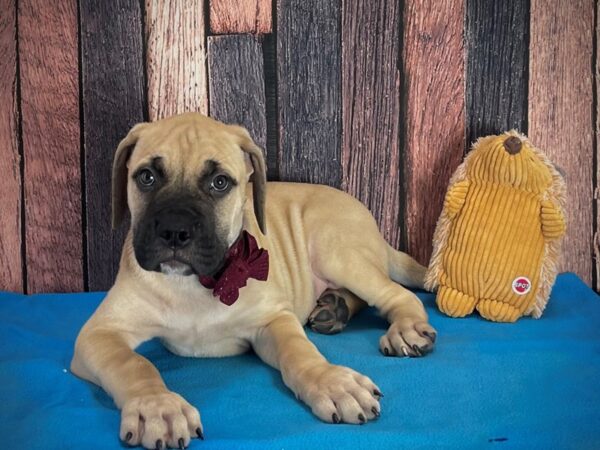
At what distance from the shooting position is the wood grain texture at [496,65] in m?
3.70

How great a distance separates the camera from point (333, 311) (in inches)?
129

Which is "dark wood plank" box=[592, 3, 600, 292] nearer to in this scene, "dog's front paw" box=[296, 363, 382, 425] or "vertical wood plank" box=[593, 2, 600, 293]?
"vertical wood plank" box=[593, 2, 600, 293]

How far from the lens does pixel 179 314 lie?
2.79m

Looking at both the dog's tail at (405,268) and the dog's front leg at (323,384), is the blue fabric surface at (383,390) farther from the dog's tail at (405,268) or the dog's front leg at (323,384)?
the dog's tail at (405,268)

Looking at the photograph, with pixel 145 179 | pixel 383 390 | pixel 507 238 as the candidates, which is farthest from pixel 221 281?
pixel 507 238

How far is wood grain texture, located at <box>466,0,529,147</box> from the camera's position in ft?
12.1

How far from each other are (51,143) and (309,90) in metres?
1.35

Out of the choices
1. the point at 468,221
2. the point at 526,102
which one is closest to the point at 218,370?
the point at 468,221

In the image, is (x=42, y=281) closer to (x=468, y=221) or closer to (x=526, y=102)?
(x=468, y=221)

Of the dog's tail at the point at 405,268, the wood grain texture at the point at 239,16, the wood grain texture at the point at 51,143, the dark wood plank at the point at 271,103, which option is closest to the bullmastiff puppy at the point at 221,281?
the dog's tail at the point at 405,268

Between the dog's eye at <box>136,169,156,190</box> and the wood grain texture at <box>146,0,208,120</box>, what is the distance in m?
1.14

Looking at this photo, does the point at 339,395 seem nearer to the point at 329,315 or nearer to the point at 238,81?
the point at 329,315

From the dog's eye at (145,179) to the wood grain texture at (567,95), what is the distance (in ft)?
6.83

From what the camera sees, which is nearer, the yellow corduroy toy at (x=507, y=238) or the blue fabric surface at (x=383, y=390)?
the blue fabric surface at (x=383, y=390)
